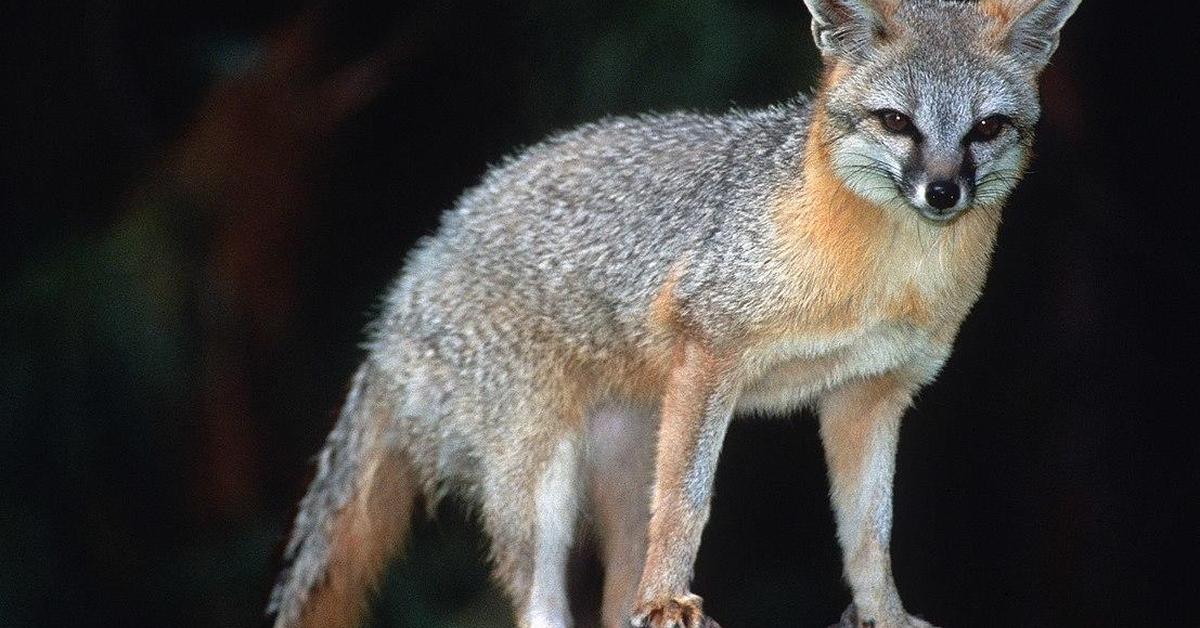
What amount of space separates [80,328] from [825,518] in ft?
9.27

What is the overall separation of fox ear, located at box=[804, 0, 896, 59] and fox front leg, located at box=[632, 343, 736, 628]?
78 centimetres

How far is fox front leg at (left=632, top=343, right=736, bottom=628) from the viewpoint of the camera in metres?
4.18

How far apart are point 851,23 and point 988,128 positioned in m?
0.42

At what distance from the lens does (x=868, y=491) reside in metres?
4.43

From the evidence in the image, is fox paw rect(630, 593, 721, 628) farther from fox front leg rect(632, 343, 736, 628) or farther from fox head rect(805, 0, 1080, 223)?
fox head rect(805, 0, 1080, 223)

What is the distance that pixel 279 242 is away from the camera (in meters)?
6.69

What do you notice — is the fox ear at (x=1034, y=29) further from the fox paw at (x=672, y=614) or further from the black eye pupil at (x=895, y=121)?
the fox paw at (x=672, y=614)

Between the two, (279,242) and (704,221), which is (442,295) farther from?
(279,242)

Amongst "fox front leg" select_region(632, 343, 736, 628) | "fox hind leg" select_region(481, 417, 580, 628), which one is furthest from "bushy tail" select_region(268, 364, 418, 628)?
"fox front leg" select_region(632, 343, 736, 628)

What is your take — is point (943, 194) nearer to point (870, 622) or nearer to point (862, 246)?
point (862, 246)

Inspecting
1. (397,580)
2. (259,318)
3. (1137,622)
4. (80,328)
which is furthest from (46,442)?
(1137,622)

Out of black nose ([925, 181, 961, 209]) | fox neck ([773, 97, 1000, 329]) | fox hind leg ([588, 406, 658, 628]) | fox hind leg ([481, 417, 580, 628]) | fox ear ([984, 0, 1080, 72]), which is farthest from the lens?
fox hind leg ([588, 406, 658, 628])

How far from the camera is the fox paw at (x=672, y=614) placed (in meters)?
4.06

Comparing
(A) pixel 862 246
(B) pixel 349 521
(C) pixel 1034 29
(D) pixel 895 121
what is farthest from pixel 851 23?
→ (B) pixel 349 521
